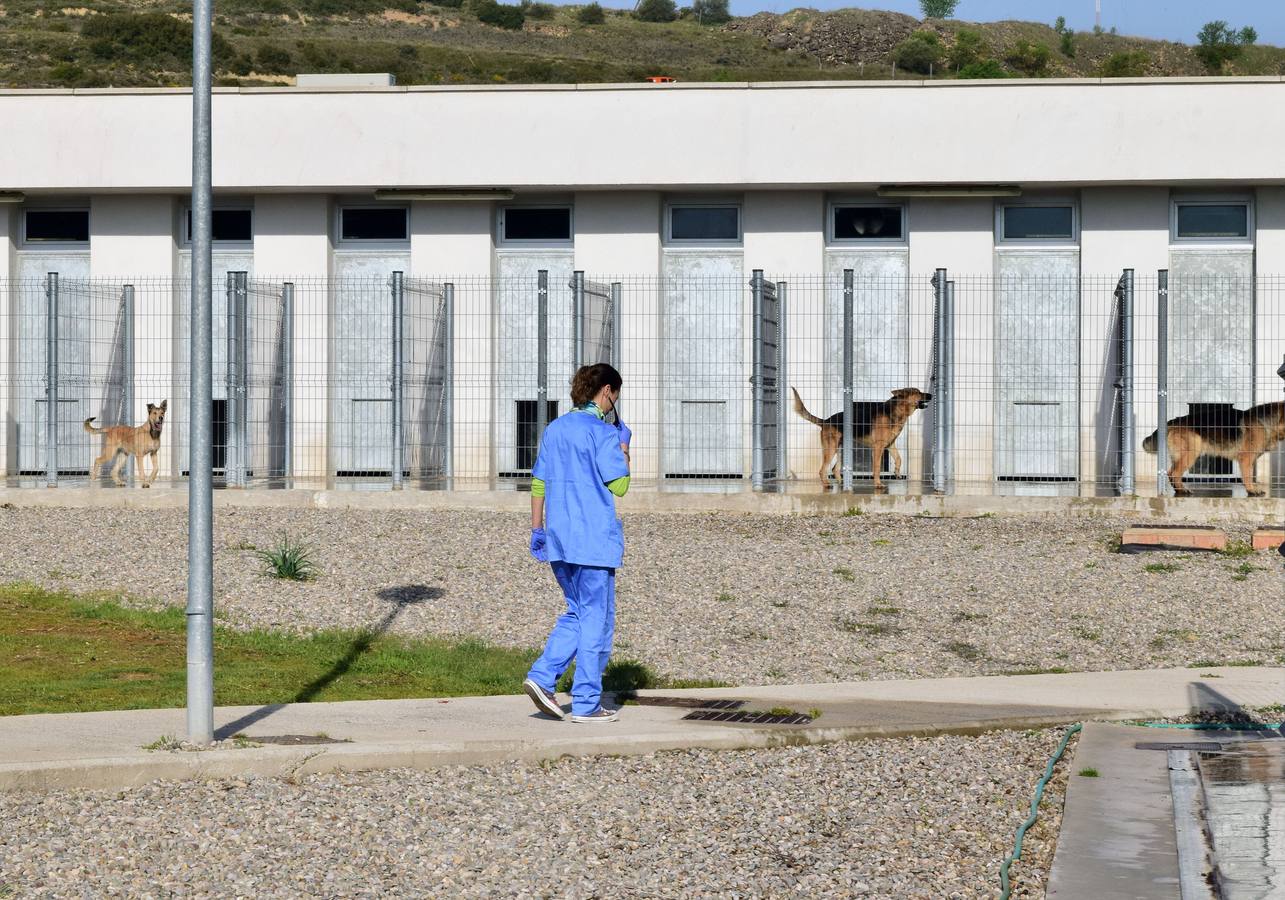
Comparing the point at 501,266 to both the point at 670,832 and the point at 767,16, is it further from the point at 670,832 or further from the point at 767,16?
the point at 767,16

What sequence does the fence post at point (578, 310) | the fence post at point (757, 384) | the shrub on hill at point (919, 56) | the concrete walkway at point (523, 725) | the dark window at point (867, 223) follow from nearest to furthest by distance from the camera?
the concrete walkway at point (523, 725) < the fence post at point (757, 384) < the fence post at point (578, 310) < the dark window at point (867, 223) < the shrub on hill at point (919, 56)

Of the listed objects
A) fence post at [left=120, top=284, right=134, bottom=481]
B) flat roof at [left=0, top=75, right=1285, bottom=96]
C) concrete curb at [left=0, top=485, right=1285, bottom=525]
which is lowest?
concrete curb at [left=0, top=485, right=1285, bottom=525]

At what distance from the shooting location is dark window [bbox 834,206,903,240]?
22531 mm

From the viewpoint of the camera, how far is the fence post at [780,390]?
66.9ft

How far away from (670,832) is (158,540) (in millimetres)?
10253

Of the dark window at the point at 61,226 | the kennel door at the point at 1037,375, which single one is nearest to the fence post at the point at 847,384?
the kennel door at the point at 1037,375

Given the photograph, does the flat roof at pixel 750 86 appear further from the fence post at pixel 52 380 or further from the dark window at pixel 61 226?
the fence post at pixel 52 380

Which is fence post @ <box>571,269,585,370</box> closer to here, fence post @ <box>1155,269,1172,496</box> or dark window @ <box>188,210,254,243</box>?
dark window @ <box>188,210,254,243</box>

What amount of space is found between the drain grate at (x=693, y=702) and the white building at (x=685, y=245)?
10974 millimetres

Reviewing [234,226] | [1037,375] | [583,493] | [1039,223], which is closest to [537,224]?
[234,226]

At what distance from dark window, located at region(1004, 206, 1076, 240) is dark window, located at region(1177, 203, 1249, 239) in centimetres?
145

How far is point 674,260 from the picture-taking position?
2281 cm

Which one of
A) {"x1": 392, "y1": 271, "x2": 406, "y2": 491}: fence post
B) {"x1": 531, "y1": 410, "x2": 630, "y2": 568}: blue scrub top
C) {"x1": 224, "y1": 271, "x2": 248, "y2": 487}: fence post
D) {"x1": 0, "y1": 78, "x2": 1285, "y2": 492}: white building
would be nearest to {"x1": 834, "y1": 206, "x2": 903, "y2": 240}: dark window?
{"x1": 0, "y1": 78, "x2": 1285, "y2": 492}: white building

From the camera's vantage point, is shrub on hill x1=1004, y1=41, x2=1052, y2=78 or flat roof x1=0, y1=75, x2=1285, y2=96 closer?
flat roof x1=0, y1=75, x2=1285, y2=96
